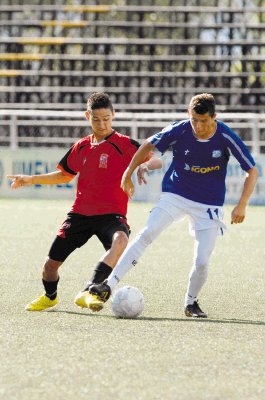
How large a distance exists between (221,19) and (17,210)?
37.1 feet

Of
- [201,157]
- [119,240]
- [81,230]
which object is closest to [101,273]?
[119,240]

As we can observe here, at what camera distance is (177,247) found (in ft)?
42.4

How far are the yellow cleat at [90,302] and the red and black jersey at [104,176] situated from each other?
647 mm

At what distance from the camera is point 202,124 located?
7.28 metres

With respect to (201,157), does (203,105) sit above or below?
above

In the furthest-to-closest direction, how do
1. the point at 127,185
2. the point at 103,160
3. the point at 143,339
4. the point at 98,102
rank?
the point at 103,160, the point at 98,102, the point at 127,185, the point at 143,339

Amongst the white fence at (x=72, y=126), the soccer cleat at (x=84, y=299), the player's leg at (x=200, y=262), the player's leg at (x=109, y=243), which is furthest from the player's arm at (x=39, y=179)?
the white fence at (x=72, y=126)

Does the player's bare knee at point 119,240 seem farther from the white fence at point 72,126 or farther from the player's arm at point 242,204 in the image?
the white fence at point 72,126

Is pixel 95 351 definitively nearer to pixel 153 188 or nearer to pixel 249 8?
pixel 153 188

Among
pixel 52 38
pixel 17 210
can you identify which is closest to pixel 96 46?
pixel 52 38

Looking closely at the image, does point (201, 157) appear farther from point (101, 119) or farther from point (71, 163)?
point (71, 163)

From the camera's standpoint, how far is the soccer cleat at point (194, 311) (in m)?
7.38

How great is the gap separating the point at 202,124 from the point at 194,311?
1.24 m

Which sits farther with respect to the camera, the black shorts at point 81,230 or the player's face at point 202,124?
the black shorts at point 81,230
